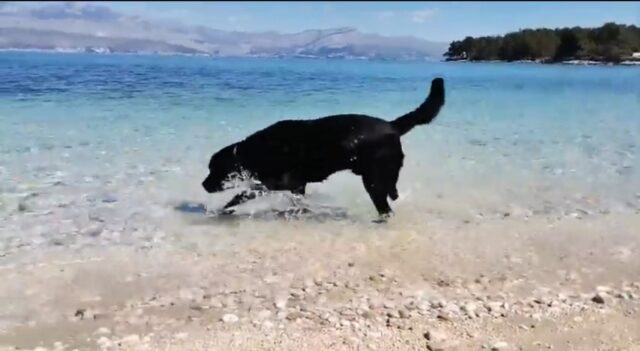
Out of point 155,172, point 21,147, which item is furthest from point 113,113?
point 155,172

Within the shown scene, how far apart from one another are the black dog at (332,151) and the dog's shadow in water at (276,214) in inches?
7.0

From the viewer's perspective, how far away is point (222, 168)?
23.1 ft

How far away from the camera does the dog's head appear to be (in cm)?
694

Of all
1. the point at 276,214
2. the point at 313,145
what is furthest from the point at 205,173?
the point at 313,145

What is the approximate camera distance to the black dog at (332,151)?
645 cm

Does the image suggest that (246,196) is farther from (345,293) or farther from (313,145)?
(345,293)

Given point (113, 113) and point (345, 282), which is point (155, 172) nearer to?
point (345, 282)

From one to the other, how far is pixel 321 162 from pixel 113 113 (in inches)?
400

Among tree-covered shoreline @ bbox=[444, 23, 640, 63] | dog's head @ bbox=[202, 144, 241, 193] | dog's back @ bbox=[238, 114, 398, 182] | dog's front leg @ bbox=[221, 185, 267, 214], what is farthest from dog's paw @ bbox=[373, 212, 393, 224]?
tree-covered shoreline @ bbox=[444, 23, 640, 63]

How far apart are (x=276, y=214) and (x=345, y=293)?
238 cm

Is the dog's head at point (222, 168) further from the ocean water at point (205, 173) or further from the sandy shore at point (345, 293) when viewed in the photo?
the sandy shore at point (345, 293)

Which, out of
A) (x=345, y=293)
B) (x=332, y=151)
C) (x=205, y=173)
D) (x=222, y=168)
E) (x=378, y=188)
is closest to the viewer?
(x=345, y=293)

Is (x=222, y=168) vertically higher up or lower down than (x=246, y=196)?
higher up

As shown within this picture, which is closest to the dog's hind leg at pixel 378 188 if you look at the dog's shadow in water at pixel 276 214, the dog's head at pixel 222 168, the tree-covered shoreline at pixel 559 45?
the dog's shadow in water at pixel 276 214
